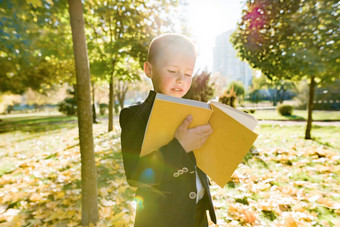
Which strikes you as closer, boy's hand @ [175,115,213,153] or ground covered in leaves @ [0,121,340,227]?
boy's hand @ [175,115,213,153]

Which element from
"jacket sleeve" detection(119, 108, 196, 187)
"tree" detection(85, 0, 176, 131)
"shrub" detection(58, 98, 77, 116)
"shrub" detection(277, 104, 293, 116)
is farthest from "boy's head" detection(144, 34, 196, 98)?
"shrub" detection(58, 98, 77, 116)

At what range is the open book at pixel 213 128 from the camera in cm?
92

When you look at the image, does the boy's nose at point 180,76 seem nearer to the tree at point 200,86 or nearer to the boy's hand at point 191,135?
the boy's hand at point 191,135

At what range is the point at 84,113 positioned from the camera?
2.41 meters

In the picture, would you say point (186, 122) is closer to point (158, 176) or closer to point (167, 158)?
point (167, 158)

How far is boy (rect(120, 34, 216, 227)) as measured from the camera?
107cm

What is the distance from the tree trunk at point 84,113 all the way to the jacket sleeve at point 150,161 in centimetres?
148

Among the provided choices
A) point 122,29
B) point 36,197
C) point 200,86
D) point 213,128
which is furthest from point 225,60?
point 213,128

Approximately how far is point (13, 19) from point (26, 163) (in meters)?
3.88

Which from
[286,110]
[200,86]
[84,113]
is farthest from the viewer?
[286,110]

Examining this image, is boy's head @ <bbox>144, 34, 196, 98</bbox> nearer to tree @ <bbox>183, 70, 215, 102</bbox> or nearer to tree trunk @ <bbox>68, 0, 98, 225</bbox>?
tree trunk @ <bbox>68, 0, 98, 225</bbox>

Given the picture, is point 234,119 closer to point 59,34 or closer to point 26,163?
point 26,163

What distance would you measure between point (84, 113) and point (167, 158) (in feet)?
5.78

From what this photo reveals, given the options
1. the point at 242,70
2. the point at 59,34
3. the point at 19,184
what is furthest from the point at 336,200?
the point at 242,70
